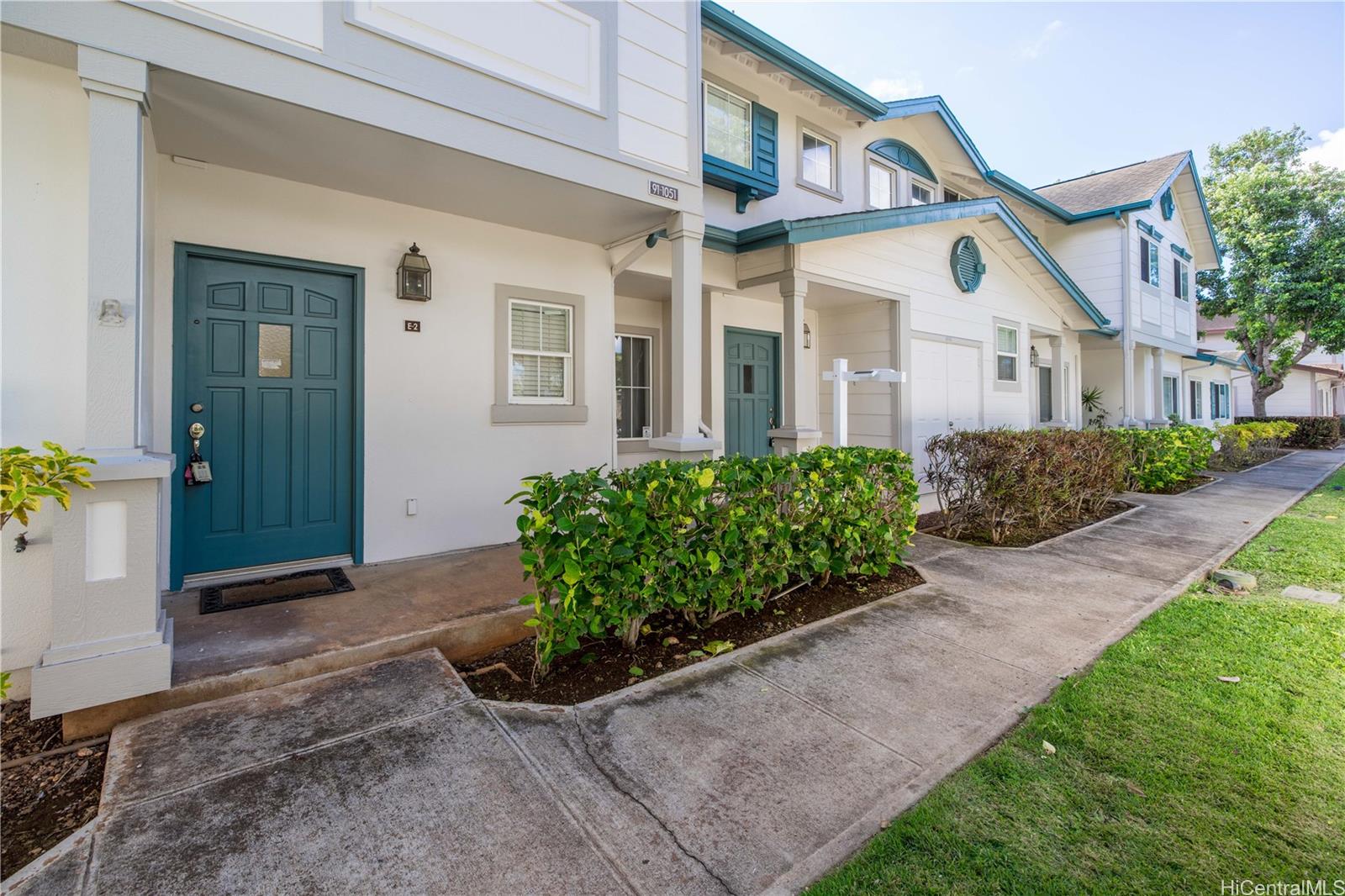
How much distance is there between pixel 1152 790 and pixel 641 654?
8.00 ft

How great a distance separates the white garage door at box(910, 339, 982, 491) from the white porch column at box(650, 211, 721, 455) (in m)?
5.05

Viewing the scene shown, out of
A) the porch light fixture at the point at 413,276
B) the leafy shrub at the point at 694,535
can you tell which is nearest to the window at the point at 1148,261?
the leafy shrub at the point at 694,535

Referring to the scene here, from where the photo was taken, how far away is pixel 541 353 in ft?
19.1

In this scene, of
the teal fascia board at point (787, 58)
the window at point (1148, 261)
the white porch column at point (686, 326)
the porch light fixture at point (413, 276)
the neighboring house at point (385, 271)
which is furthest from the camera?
the window at point (1148, 261)

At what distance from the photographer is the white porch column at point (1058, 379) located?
12117 mm

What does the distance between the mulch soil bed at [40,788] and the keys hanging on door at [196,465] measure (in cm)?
168

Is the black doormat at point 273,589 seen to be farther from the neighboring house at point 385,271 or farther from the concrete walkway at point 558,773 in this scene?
the concrete walkway at point 558,773

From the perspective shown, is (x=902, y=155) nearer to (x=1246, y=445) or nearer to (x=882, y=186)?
(x=882, y=186)

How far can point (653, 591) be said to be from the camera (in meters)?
3.52

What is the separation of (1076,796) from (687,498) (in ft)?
7.36

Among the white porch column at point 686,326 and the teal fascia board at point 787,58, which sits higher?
the teal fascia board at point 787,58

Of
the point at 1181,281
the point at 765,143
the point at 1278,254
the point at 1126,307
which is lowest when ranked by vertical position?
the point at 1126,307

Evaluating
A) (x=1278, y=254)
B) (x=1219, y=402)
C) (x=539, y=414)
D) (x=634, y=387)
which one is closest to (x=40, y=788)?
(x=539, y=414)

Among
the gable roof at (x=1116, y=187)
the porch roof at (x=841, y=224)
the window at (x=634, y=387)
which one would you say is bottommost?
the window at (x=634, y=387)
